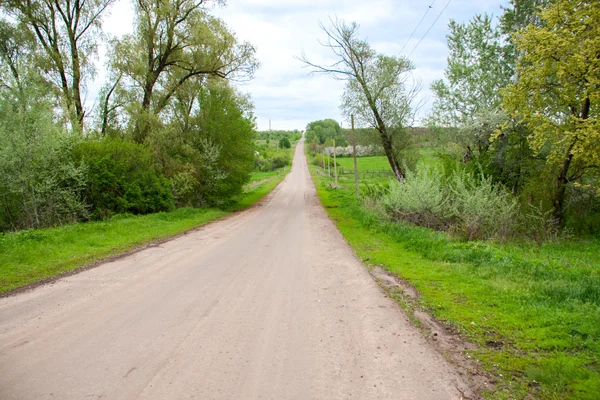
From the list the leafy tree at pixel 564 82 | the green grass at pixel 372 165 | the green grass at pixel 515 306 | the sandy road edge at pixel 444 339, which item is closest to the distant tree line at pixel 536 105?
the leafy tree at pixel 564 82

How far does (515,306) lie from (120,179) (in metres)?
17.4

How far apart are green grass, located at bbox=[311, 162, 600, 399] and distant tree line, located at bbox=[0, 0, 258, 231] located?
41.4 feet

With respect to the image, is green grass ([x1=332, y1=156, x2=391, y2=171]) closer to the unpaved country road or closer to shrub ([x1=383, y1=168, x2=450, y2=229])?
shrub ([x1=383, y1=168, x2=450, y2=229])

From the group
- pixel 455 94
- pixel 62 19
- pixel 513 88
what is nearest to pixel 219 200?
pixel 62 19

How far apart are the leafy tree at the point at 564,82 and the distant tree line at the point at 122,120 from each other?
56.0 feet

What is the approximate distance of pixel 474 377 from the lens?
3.98 meters

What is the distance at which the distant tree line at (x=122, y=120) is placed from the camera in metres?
14.3

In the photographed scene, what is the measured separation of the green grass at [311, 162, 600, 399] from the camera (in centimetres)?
388

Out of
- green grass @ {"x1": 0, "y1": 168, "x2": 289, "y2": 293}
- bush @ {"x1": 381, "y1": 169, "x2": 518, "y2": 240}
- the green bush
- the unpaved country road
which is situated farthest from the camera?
the green bush

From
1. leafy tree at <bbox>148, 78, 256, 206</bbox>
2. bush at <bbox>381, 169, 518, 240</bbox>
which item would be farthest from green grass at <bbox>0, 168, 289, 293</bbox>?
bush at <bbox>381, 169, 518, 240</bbox>

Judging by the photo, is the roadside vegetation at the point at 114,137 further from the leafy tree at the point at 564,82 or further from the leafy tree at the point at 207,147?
the leafy tree at the point at 564,82

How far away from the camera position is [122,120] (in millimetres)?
23547

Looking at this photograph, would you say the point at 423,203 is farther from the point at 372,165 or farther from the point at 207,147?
the point at 372,165

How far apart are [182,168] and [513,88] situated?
1776 centimetres
